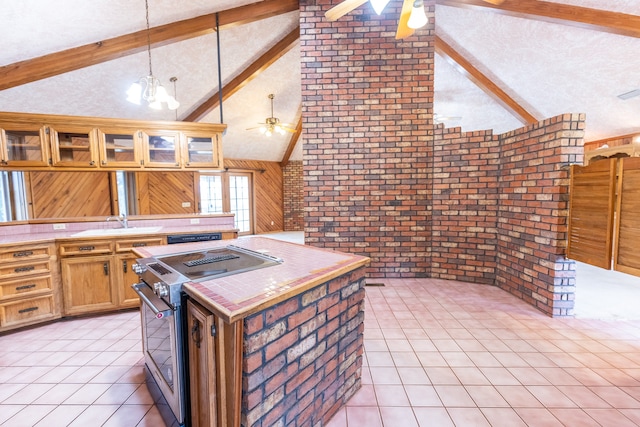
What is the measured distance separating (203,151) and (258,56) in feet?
7.45

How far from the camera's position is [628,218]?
201cm

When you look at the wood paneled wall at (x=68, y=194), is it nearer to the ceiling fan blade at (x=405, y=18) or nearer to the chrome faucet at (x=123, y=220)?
the chrome faucet at (x=123, y=220)

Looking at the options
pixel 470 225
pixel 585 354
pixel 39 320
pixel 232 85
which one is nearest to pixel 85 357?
pixel 39 320

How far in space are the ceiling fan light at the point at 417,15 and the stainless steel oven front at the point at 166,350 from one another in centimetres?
233

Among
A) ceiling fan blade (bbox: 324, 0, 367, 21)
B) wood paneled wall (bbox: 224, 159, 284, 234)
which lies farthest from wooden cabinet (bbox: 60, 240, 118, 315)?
wood paneled wall (bbox: 224, 159, 284, 234)

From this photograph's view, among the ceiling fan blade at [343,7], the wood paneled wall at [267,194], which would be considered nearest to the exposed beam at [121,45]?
the ceiling fan blade at [343,7]

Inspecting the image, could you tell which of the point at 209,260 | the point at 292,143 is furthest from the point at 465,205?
the point at 292,143

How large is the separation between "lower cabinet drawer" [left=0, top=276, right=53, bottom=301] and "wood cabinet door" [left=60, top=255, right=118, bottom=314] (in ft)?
0.42

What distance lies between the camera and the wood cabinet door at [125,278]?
2.80m

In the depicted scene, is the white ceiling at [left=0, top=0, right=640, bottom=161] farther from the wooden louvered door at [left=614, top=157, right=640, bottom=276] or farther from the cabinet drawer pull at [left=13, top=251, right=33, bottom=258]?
the wooden louvered door at [left=614, top=157, right=640, bottom=276]

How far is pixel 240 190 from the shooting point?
8297mm

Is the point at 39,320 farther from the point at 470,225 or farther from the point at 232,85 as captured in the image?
the point at 470,225

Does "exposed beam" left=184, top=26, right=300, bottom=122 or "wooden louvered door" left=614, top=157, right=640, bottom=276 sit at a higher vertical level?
"exposed beam" left=184, top=26, right=300, bottom=122

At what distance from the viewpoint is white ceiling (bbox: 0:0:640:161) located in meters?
2.66
